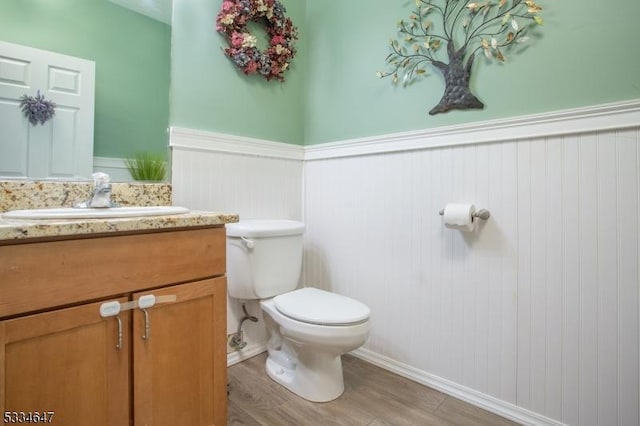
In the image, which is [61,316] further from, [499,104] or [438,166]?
[499,104]

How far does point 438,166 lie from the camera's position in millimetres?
1483

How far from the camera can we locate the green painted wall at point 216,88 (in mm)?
1502

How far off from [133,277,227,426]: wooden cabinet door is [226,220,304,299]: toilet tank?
42 centimetres

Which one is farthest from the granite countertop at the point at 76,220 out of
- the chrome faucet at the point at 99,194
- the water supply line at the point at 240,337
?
the water supply line at the point at 240,337

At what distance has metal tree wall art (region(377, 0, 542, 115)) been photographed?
1.26 metres

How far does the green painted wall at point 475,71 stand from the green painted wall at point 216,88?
174 millimetres

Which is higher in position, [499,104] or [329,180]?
[499,104]

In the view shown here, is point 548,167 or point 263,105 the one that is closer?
point 548,167

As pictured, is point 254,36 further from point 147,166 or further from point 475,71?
point 475,71

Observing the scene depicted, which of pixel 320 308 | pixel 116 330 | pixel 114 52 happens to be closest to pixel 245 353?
pixel 320 308

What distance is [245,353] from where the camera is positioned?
175cm

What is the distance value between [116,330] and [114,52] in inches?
44.7

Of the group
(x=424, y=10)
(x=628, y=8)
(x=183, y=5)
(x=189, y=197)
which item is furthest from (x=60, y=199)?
(x=628, y=8)

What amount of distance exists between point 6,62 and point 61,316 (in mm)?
980
